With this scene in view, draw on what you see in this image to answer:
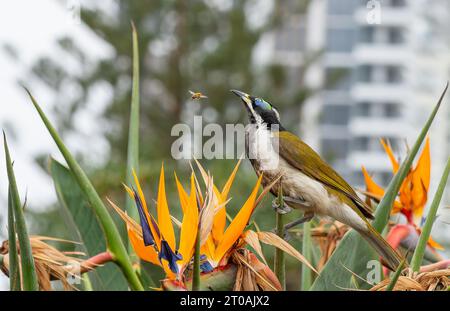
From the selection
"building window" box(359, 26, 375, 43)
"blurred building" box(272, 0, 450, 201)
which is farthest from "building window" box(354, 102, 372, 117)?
"building window" box(359, 26, 375, 43)

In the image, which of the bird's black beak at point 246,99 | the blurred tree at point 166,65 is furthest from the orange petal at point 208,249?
the blurred tree at point 166,65

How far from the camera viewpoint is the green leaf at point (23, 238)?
1.09ft

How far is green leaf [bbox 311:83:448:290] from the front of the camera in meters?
0.39

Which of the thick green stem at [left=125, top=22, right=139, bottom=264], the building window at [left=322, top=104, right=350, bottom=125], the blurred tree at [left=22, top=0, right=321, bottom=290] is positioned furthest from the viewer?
the building window at [left=322, top=104, right=350, bottom=125]

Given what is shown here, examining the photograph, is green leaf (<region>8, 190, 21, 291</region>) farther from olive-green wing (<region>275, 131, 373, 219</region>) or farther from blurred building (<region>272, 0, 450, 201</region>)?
blurred building (<region>272, 0, 450, 201</region>)

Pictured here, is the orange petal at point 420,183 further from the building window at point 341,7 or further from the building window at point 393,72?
the building window at point 341,7

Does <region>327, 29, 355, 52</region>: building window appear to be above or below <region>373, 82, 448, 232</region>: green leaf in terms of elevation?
above

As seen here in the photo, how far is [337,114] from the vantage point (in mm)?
16750

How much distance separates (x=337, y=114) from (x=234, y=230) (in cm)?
1658

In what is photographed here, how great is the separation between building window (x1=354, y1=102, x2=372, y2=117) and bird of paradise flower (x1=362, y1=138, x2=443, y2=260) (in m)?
15.3

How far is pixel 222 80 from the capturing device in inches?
199

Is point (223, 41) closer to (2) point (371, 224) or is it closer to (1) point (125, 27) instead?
(1) point (125, 27)

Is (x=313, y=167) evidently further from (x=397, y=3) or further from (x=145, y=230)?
Result: (x=397, y=3)
